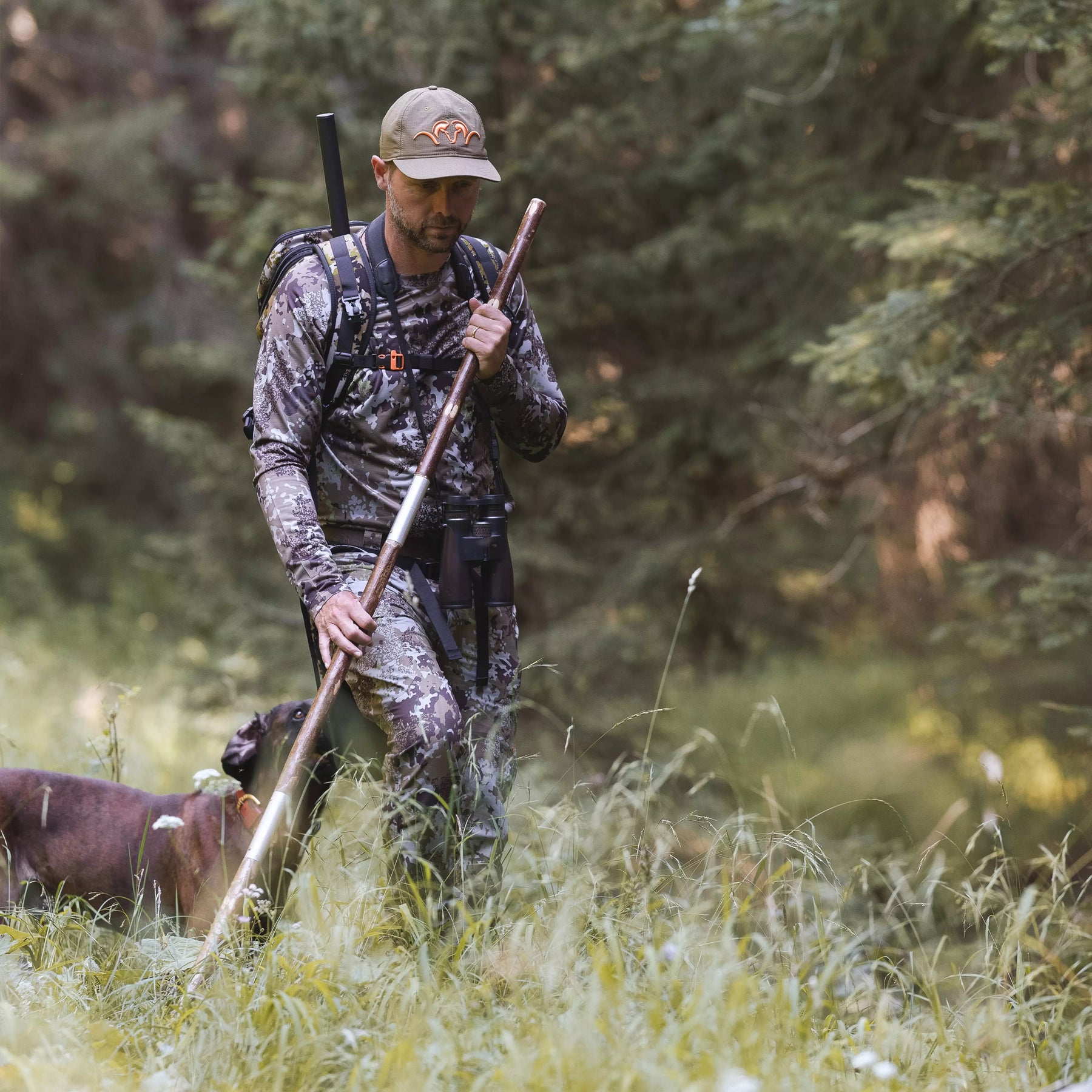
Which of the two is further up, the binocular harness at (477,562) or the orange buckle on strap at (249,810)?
the binocular harness at (477,562)

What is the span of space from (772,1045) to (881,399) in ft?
11.6

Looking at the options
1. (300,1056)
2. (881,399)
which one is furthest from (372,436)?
(881,399)

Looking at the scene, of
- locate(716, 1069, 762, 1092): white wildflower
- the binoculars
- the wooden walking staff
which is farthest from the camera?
the binoculars

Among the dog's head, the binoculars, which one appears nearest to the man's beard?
the binoculars

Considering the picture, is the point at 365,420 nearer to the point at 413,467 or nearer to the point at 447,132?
the point at 413,467

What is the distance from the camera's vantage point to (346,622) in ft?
10.8

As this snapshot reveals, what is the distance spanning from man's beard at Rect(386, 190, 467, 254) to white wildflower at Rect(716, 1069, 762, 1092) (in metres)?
2.47

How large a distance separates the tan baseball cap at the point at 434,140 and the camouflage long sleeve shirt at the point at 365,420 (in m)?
0.38

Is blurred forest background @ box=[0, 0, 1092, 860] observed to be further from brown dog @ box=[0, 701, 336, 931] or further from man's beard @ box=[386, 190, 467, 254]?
man's beard @ box=[386, 190, 467, 254]

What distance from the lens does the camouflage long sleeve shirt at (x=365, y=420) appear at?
3.51m

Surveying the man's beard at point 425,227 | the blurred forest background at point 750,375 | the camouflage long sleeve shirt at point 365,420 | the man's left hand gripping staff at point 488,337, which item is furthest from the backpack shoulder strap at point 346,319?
the blurred forest background at point 750,375

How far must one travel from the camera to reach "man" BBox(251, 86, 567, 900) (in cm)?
342

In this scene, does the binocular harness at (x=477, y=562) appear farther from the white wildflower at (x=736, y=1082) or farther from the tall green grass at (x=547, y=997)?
the white wildflower at (x=736, y=1082)

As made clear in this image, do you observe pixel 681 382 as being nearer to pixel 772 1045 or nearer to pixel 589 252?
pixel 589 252
